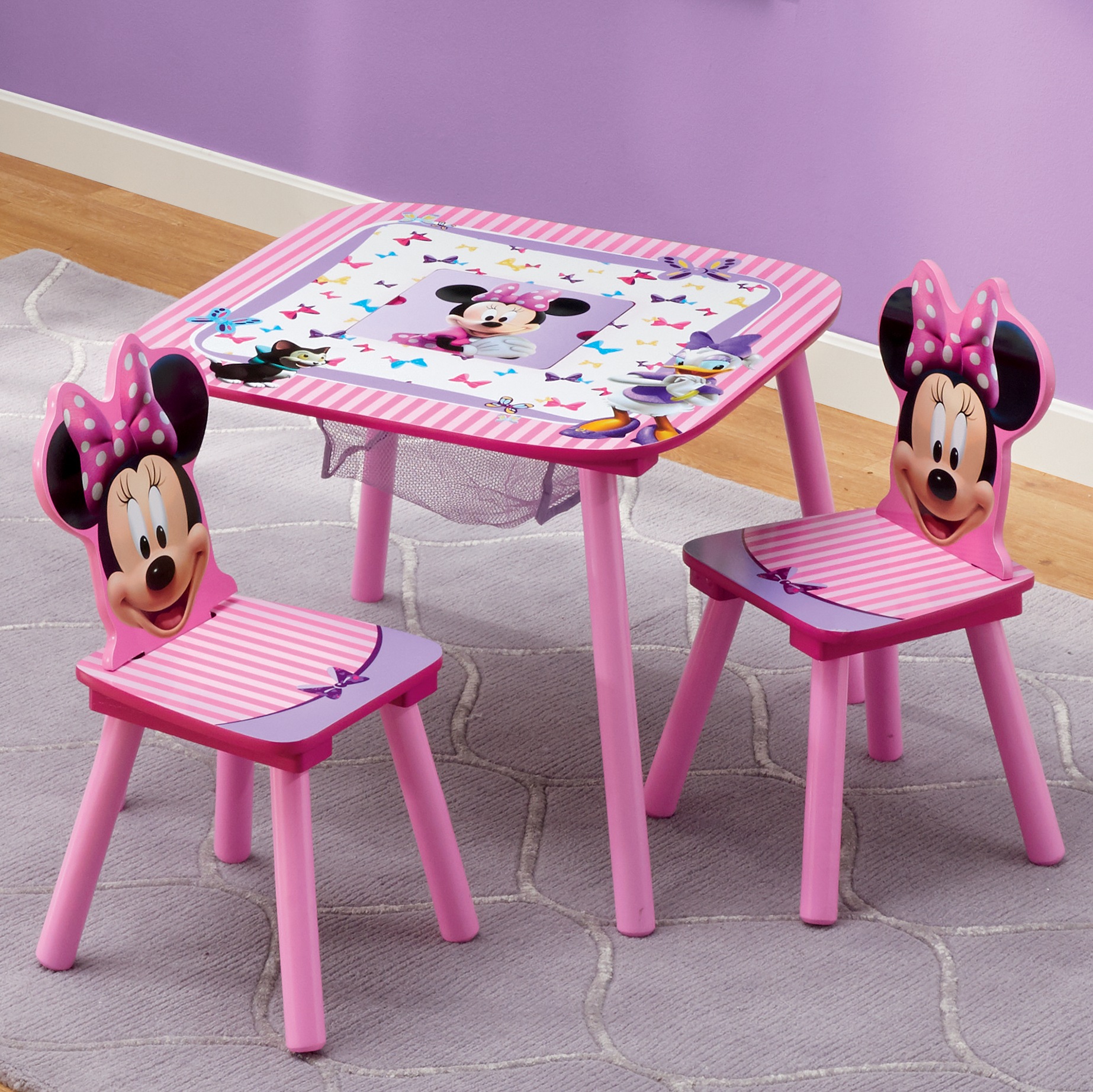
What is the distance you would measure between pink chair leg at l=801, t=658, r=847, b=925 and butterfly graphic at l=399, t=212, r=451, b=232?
2.52 feet

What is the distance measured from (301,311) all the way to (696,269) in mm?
468

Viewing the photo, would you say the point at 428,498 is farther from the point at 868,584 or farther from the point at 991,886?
the point at 991,886

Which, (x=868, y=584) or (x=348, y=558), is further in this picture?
(x=348, y=558)

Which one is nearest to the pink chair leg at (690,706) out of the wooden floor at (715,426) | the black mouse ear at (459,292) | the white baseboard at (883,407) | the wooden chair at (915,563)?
the wooden chair at (915,563)

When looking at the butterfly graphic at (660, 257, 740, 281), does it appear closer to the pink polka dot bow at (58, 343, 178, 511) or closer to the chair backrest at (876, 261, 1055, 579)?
the chair backrest at (876, 261, 1055, 579)

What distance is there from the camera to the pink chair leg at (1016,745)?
5.51ft

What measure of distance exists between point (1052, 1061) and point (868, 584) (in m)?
0.48

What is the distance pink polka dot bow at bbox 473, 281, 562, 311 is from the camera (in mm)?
1798

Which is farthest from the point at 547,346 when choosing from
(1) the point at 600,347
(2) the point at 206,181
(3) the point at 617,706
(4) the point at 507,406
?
(2) the point at 206,181

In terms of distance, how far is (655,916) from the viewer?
1.68 m

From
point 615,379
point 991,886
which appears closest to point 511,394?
point 615,379

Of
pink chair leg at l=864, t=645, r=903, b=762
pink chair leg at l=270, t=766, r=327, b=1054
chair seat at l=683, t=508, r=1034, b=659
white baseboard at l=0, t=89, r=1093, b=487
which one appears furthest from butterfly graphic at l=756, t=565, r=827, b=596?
white baseboard at l=0, t=89, r=1093, b=487

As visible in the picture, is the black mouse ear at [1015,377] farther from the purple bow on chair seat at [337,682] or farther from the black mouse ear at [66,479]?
the black mouse ear at [66,479]

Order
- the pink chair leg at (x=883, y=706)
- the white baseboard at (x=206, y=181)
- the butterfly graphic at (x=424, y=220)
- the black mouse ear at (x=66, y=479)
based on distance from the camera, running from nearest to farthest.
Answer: the black mouse ear at (x=66, y=479), the pink chair leg at (x=883, y=706), the butterfly graphic at (x=424, y=220), the white baseboard at (x=206, y=181)
